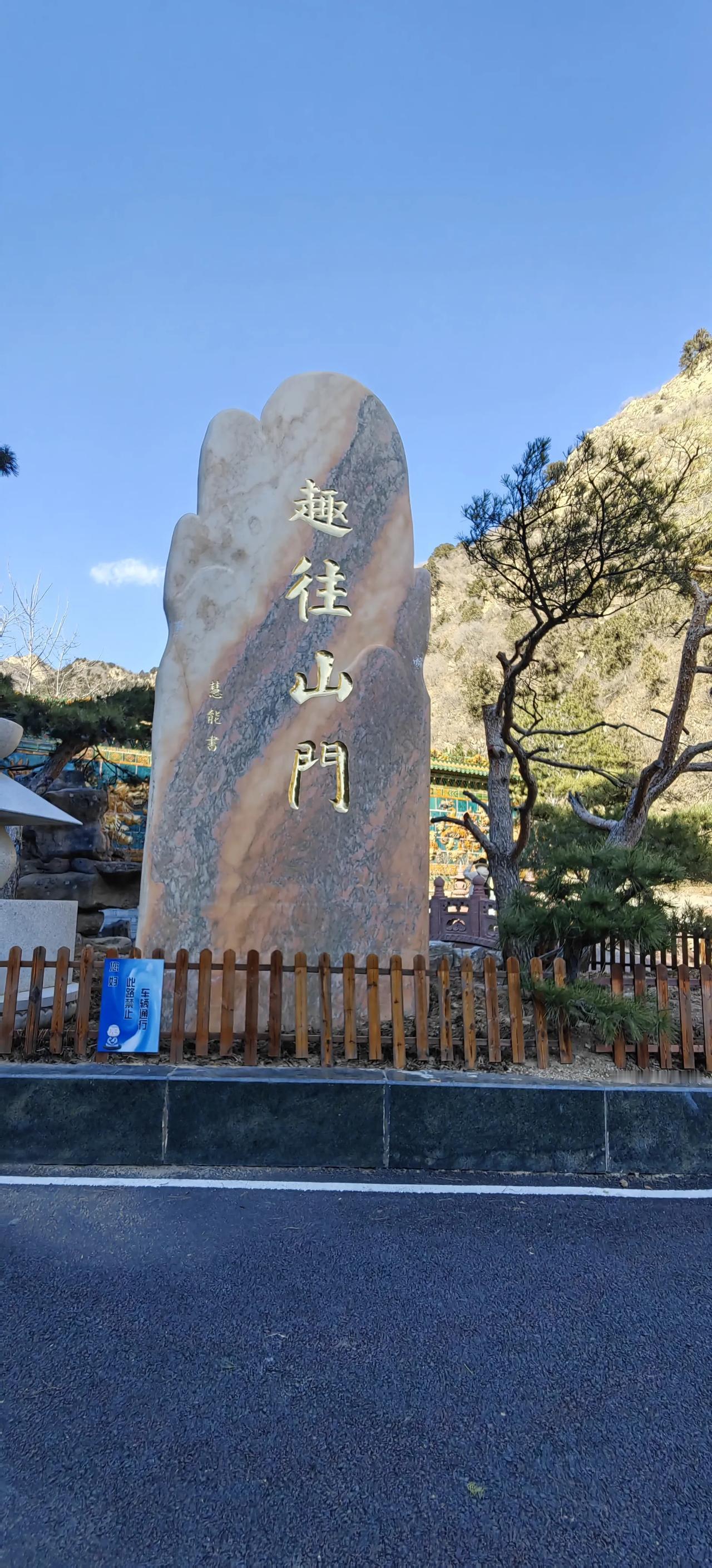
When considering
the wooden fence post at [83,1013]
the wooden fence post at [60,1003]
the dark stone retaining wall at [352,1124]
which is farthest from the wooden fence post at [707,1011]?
the wooden fence post at [60,1003]

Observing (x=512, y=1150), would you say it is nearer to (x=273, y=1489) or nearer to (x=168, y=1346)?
(x=168, y=1346)

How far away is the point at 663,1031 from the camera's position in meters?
4.47

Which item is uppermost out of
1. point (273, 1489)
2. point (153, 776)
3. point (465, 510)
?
point (465, 510)

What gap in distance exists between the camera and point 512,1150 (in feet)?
12.5

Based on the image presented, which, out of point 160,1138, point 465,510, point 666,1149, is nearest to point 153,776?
point 160,1138

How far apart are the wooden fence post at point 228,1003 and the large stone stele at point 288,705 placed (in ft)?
2.85

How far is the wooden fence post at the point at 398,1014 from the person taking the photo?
4387 mm

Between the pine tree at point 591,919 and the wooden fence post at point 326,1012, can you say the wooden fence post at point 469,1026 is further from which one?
the wooden fence post at point 326,1012

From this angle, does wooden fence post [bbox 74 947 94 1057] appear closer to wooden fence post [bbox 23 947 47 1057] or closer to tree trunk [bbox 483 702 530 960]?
wooden fence post [bbox 23 947 47 1057]

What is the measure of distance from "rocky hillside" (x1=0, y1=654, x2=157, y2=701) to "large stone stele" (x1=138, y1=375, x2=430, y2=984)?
57.5ft

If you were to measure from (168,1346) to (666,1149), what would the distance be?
8.26 ft

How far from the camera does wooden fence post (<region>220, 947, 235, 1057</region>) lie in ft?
14.5

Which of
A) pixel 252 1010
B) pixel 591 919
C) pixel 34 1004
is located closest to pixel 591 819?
pixel 591 919

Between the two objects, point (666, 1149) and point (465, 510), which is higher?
point (465, 510)
